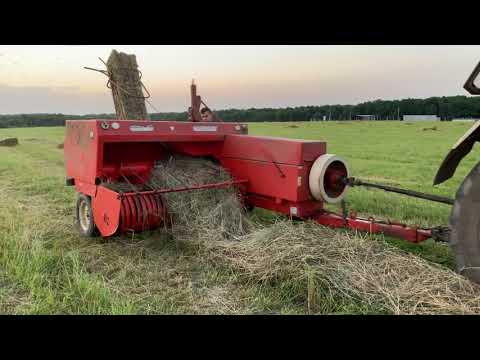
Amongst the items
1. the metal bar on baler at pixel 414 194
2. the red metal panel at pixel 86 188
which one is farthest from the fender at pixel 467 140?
the red metal panel at pixel 86 188

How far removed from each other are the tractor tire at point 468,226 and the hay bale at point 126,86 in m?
4.71

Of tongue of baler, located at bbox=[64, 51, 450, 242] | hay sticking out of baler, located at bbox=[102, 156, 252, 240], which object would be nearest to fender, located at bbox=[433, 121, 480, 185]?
tongue of baler, located at bbox=[64, 51, 450, 242]

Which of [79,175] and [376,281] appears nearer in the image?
[376,281]

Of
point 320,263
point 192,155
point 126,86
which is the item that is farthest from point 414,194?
point 126,86

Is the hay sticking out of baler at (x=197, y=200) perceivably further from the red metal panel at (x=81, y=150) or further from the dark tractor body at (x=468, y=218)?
the dark tractor body at (x=468, y=218)

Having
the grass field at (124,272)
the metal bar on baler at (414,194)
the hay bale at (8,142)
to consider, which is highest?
the hay bale at (8,142)

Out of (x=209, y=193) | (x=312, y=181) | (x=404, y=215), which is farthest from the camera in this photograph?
(x=404, y=215)

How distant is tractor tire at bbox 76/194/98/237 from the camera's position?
4.73 m

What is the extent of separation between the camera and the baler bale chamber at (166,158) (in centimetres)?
424

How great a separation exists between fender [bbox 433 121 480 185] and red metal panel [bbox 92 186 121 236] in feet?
9.37

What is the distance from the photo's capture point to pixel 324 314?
2916mm

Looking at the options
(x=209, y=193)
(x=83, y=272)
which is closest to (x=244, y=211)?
(x=209, y=193)

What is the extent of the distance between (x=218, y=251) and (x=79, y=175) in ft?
6.67

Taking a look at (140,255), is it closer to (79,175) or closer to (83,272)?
(83,272)
